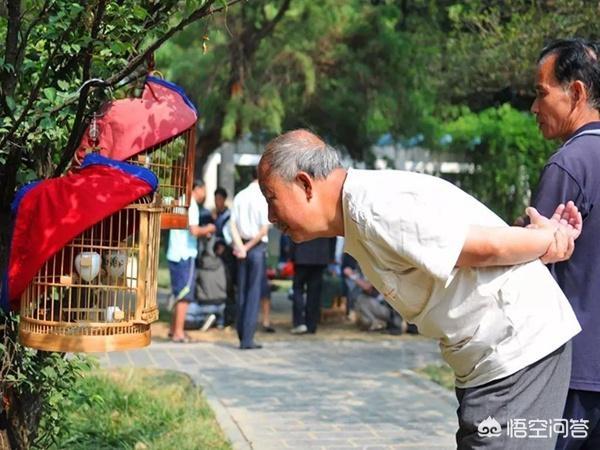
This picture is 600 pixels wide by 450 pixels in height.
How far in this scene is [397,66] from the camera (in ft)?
42.8

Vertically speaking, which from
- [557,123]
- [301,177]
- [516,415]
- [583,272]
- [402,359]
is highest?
[557,123]

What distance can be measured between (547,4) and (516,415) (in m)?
5.77

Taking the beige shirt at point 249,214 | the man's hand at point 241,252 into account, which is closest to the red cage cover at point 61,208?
the man's hand at point 241,252

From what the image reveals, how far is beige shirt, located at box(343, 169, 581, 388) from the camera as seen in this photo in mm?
2625

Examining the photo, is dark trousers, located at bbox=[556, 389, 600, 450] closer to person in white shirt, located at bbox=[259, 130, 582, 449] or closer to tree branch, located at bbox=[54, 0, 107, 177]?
person in white shirt, located at bbox=[259, 130, 582, 449]

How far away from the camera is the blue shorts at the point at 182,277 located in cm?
1051

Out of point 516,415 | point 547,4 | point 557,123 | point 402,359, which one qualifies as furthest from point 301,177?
point 402,359

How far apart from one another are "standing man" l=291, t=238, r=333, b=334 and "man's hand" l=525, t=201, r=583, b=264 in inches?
321

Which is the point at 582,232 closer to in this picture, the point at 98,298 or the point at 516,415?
the point at 516,415

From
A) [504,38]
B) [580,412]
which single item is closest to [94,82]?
[580,412]

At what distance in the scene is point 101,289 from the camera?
3.62 m

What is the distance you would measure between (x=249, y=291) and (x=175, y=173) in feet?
18.7

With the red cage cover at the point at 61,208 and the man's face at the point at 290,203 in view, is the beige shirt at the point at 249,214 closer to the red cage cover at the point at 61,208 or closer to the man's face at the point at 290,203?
the red cage cover at the point at 61,208

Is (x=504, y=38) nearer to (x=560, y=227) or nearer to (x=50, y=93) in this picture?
(x=50, y=93)
